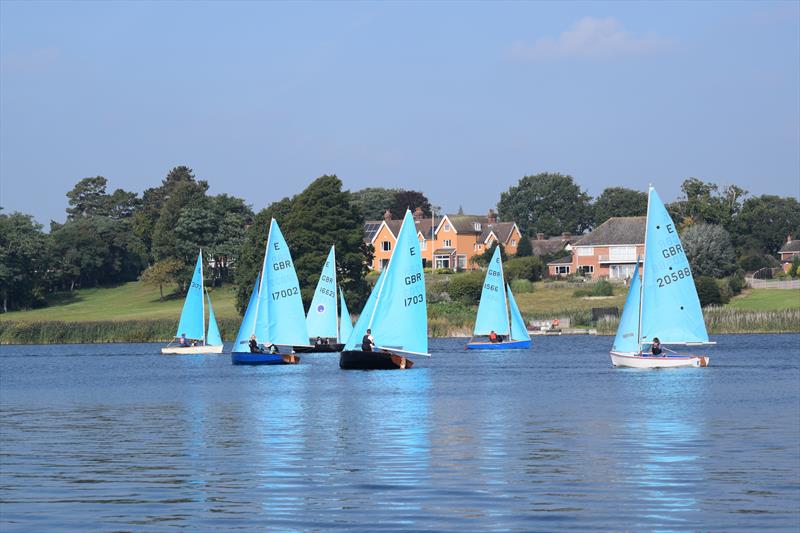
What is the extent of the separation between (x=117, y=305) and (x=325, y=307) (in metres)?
78.3

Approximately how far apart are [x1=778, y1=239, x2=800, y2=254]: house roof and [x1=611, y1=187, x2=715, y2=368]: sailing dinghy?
386 feet

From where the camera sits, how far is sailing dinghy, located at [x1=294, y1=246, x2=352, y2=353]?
87562mm

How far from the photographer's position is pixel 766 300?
12050 cm

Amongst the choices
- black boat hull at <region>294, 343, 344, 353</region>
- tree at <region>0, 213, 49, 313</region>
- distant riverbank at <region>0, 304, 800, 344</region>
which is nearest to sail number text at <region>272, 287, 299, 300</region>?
black boat hull at <region>294, 343, 344, 353</region>

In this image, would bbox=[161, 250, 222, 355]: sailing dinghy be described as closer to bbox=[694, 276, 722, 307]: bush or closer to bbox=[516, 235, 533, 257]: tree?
bbox=[694, 276, 722, 307]: bush

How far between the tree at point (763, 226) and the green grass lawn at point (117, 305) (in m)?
64.0

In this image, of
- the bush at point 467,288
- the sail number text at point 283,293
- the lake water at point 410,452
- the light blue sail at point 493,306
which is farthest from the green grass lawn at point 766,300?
the lake water at point 410,452

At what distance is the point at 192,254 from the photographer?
163 meters

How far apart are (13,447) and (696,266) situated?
351ft

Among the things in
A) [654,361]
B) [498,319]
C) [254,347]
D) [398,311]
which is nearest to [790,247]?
[498,319]

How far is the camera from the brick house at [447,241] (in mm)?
175125

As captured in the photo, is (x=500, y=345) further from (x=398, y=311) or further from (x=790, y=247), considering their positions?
(x=790, y=247)

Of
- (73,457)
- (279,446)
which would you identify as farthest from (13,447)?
(279,446)

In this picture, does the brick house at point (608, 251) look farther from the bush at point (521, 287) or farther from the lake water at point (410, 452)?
the lake water at point (410, 452)
